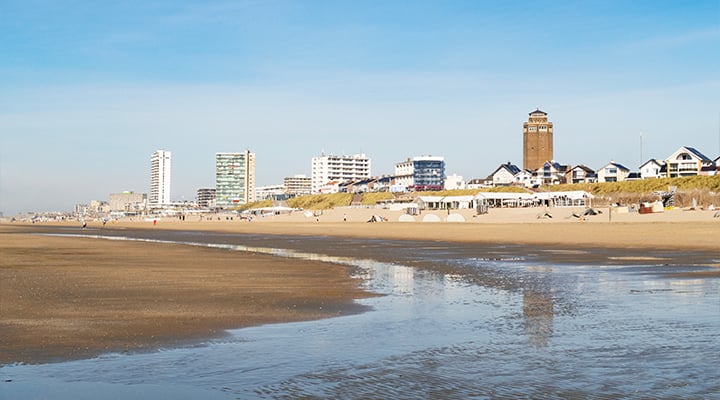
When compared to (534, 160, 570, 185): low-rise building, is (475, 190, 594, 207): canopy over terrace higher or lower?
lower

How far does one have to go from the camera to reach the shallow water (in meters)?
7.08

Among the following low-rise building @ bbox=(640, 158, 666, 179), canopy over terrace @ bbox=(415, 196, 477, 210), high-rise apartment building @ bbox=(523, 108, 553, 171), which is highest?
high-rise apartment building @ bbox=(523, 108, 553, 171)

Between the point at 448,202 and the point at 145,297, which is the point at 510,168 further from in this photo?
the point at 145,297

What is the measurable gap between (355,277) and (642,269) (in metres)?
8.98

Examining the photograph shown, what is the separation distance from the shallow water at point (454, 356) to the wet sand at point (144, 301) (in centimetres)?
76

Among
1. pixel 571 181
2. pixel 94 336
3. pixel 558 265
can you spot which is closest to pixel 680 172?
pixel 571 181

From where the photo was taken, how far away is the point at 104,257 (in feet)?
86.3

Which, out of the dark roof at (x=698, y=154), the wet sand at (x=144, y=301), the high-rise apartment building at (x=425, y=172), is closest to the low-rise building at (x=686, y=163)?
the dark roof at (x=698, y=154)

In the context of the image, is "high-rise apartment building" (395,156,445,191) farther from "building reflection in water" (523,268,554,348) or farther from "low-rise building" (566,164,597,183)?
"building reflection in water" (523,268,554,348)

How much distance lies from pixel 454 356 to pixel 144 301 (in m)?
7.46

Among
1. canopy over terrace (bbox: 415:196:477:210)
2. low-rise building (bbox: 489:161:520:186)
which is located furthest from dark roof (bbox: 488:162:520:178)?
canopy over terrace (bbox: 415:196:477:210)

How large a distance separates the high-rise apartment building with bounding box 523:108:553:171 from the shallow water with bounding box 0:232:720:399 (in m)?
164

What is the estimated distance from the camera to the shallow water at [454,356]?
23.2 feet

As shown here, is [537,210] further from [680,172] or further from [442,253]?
[680,172]
